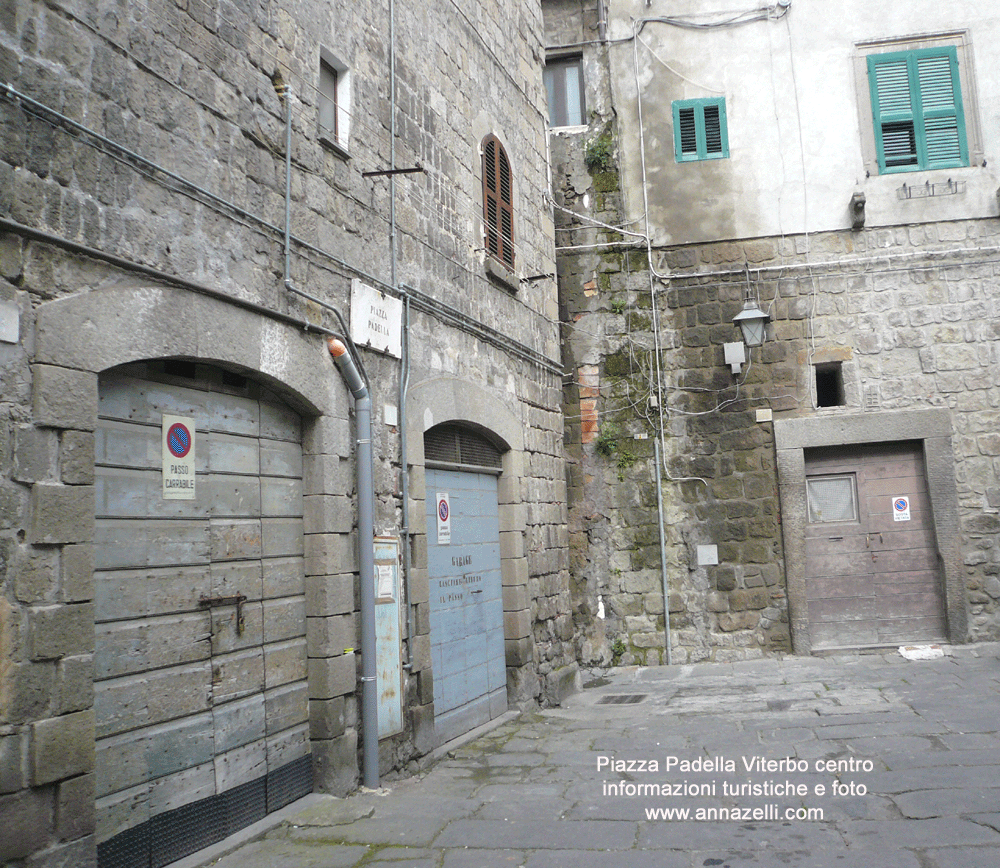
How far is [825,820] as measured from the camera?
403 centimetres

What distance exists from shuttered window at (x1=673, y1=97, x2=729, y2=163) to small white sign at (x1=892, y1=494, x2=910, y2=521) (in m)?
3.88

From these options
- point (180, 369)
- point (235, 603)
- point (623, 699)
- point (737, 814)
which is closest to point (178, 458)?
point (180, 369)

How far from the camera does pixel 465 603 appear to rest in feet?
21.3

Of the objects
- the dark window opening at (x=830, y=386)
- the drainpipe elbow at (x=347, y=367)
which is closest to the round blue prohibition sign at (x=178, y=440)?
the drainpipe elbow at (x=347, y=367)

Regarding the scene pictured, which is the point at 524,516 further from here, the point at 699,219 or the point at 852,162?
the point at 852,162

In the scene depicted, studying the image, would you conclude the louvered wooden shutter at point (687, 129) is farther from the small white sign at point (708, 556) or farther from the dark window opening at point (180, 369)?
the dark window opening at point (180, 369)

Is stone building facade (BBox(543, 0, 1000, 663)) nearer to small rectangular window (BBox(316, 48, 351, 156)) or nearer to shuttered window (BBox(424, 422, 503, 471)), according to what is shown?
shuttered window (BBox(424, 422, 503, 471))

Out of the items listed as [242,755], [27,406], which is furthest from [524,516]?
[27,406]

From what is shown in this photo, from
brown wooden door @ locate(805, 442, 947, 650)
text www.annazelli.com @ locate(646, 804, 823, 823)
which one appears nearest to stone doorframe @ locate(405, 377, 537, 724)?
text www.annazelli.com @ locate(646, 804, 823, 823)

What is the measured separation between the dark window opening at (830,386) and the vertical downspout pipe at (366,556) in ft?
17.9

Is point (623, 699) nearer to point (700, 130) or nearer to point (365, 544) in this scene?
point (365, 544)

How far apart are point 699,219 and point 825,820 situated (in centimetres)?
657

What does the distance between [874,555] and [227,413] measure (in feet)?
22.0

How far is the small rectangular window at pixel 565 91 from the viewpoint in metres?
9.72
